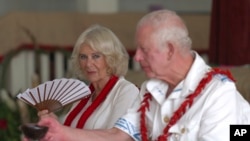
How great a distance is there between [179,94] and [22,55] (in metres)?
2.96

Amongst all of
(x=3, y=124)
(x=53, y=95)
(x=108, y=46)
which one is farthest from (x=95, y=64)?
(x=3, y=124)

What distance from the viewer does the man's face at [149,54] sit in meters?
1.97

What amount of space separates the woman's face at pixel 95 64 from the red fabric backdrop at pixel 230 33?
1.54m

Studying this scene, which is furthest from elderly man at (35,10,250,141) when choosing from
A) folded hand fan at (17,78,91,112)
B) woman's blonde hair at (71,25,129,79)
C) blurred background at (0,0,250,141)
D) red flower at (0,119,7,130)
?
blurred background at (0,0,250,141)

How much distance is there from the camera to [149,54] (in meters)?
1.99

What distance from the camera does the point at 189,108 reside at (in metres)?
1.96

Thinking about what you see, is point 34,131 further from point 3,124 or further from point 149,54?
point 3,124

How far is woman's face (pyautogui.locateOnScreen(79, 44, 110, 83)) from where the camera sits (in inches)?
103

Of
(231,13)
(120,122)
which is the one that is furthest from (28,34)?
(120,122)

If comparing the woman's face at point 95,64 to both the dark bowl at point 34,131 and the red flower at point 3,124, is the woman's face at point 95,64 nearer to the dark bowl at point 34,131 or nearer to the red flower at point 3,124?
the dark bowl at point 34,131

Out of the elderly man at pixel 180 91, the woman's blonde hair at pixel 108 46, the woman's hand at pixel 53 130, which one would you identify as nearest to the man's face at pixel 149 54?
the elderly man at pixel 180 91

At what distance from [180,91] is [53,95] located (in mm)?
465

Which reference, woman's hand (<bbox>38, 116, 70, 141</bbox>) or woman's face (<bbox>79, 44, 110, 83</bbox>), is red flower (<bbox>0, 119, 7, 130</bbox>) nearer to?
woman's face (<bbox>79, 44, 110, 83</bbox>)

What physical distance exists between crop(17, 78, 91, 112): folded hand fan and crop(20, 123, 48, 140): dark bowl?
33 cm
